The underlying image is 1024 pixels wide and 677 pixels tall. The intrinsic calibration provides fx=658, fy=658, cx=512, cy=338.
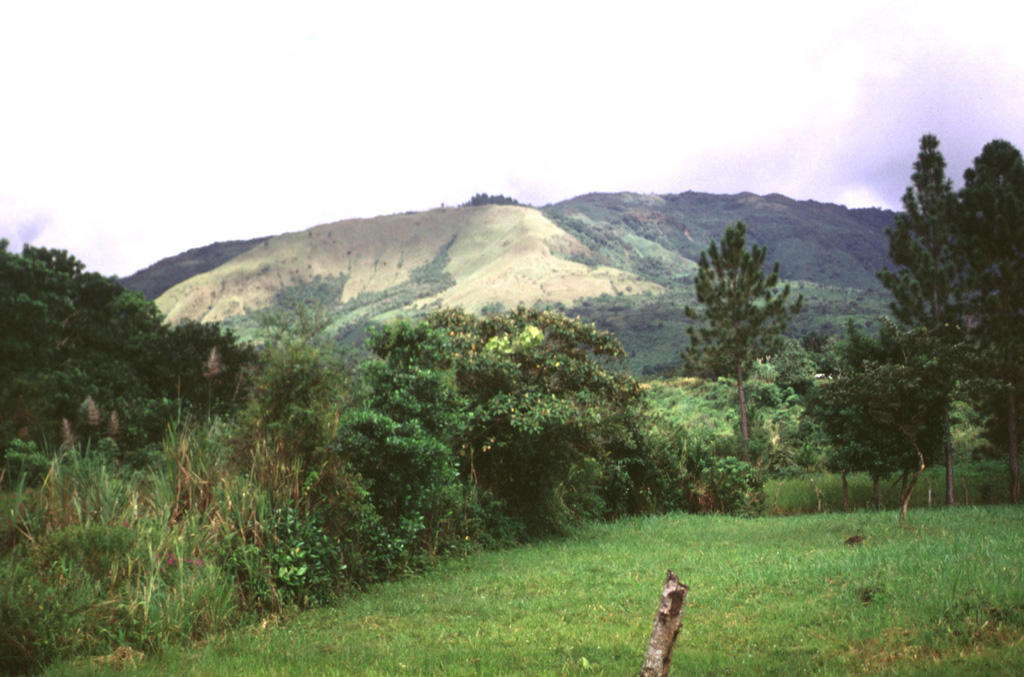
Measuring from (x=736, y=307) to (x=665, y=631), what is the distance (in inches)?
920

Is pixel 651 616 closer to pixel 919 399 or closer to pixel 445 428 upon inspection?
pixel 445 428

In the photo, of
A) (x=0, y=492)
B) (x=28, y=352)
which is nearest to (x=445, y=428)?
(x=0, y=492)

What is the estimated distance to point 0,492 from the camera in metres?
8.40

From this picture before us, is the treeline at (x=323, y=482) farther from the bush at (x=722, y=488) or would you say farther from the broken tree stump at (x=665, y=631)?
the broken tree stump at (x=665, y=631)

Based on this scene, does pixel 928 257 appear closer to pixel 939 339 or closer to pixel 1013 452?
pixel 939 339

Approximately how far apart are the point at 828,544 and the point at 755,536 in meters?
1.93

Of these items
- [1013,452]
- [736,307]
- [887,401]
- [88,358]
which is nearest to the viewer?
[887,401]

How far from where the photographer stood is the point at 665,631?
3.61 m

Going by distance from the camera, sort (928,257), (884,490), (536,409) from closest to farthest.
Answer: (536,409), (928,257), (884,490)

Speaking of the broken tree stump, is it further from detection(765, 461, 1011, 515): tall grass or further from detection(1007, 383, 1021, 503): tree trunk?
detection(1007, 383, 1021, 503): tree trunk

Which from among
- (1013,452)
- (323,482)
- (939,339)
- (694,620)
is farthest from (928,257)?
(323,482)

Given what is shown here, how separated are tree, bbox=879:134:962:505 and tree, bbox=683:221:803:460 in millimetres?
4986

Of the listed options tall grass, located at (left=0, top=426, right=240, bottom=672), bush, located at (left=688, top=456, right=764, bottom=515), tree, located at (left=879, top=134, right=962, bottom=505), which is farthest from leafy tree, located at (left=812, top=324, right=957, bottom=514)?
tall grass, located at (left=0, top=426, right=240, bottom=672)

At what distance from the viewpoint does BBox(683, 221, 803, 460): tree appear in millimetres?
25062
